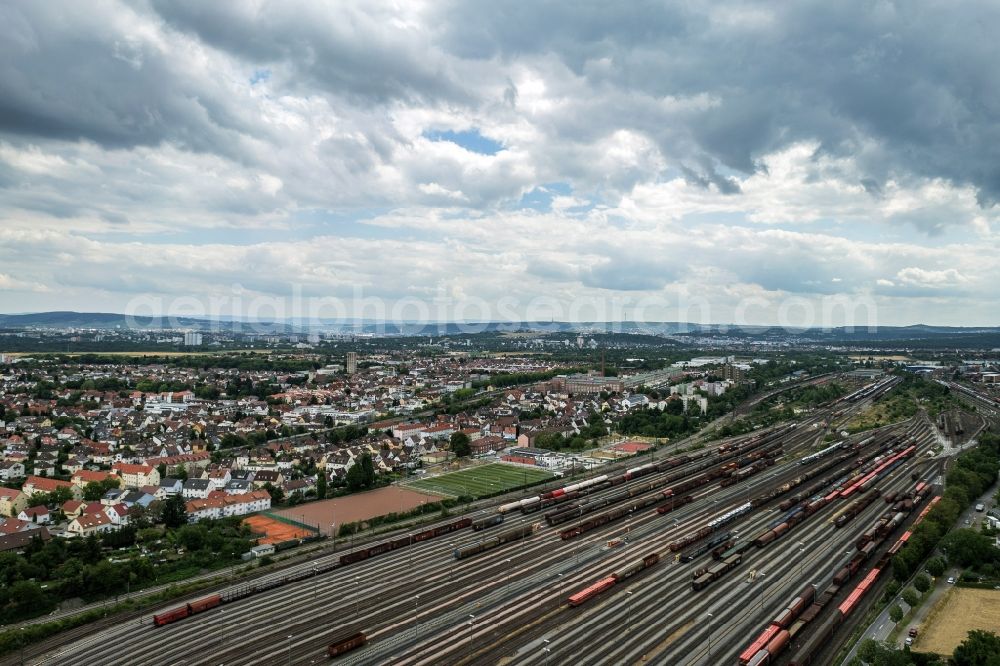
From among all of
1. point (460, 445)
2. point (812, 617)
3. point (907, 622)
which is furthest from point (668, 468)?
point (812, 617)

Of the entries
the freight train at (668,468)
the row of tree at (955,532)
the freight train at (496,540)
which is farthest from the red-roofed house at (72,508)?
the row of tree at (955,532)

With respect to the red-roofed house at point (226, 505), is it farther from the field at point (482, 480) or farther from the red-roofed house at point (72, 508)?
the field at point (482, 480)

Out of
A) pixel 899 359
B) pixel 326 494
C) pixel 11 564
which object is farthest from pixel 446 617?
pixel 899 359

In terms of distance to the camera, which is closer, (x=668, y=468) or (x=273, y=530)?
(x=273, y=530)

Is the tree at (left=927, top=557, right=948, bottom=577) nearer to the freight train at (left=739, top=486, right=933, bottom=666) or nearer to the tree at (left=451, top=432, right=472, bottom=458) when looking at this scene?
the freight train at (left=739, top=486, right=933, bottom=666)

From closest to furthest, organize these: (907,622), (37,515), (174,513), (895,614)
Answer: (895,614) < (907,622) < (37,515) < (174,513)

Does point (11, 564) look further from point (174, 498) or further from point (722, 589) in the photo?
point (722, 589)

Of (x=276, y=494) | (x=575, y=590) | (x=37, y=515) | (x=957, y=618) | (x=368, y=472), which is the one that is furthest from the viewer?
(x=368, y=472)

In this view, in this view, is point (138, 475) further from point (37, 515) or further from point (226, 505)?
point (226, 505)
